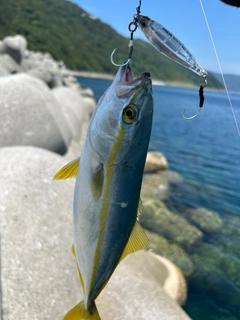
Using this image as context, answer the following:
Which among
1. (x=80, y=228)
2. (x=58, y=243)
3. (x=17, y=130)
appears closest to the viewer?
(x=80, y=228)

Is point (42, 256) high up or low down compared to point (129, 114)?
down

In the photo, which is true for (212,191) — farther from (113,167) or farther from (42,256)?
(113,167)

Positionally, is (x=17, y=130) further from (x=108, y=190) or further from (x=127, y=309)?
(x=108, y=190)

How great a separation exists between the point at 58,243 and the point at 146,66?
50.3 meters

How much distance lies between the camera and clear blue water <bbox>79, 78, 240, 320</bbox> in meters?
7.07

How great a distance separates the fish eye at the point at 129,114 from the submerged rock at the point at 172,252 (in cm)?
644

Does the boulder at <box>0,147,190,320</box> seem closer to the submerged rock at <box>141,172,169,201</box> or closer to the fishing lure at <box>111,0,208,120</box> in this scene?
the fishing lure at <box>111,0,208,120</box>

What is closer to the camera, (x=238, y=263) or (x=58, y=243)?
(x=58, y=243)

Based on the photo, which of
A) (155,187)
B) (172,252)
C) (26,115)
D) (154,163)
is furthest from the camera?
(154,163)

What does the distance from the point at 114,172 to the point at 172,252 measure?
6.84 metres

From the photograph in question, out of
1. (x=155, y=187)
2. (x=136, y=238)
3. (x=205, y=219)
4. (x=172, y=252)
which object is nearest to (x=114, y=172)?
(x=136, y=238)

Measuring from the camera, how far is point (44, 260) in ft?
12.6

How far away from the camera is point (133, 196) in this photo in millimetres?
1817

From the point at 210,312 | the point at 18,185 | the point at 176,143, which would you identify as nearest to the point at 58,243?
the point at 18,185
